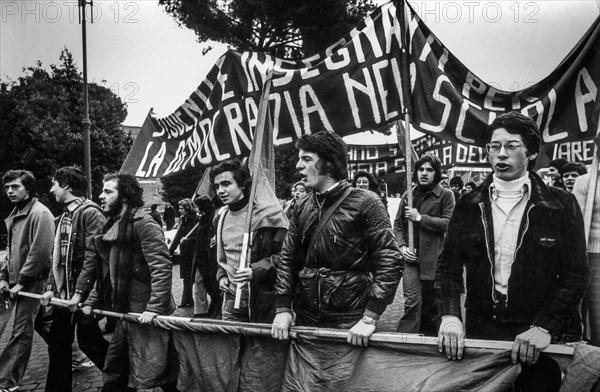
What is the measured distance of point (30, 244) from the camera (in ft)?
16.7

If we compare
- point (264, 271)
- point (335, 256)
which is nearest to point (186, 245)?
point (264, 271)

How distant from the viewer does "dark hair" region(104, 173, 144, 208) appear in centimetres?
405

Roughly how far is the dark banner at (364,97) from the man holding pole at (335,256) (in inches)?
48.6

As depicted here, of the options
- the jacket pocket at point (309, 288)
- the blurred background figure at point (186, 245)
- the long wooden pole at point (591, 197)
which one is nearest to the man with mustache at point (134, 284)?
the jacket pocket at point (309, 288)

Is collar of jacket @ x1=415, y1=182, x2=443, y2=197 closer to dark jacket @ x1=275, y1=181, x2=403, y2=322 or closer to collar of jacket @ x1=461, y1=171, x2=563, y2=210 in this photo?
dark jacket @ x1=275, y1=181, x2=403, y2=322

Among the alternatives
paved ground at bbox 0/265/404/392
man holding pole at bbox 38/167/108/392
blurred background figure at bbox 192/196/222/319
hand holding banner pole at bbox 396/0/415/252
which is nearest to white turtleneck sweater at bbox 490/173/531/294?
hand holding banner pole at bbox 396/0/415/252

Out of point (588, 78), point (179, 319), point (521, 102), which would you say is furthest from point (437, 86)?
point (179, 319)

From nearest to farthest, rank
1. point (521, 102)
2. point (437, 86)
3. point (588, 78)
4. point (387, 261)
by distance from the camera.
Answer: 1. point (387, 261)
2. point (588, 78)
3. point (521, 102)
4. point (437, 86)

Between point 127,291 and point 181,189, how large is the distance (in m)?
30.2

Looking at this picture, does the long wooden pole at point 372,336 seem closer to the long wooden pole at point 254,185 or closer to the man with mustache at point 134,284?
the man with mustache at point 134,284

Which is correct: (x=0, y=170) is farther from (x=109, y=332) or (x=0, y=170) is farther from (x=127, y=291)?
(x=127, y=291)

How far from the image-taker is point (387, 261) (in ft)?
9.37

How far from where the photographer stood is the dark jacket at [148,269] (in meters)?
3.80

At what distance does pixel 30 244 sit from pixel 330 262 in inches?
138
